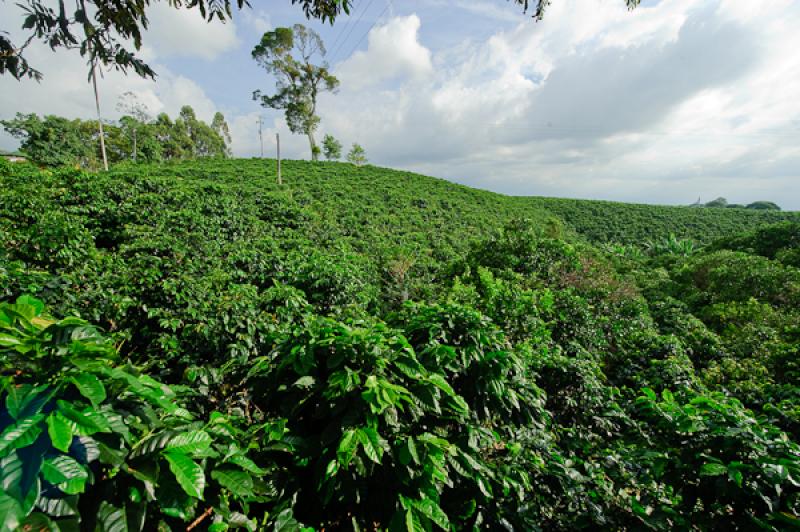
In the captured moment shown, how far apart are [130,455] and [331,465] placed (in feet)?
2.87

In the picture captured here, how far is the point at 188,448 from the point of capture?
1.32 meters

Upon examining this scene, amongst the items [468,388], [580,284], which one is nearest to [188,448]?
[468,388]

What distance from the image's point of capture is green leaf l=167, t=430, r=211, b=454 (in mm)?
1305

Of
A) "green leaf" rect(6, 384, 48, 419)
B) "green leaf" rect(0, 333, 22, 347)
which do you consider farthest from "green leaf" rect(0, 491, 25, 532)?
"green leaf" rect(0, 333, 22, 347)

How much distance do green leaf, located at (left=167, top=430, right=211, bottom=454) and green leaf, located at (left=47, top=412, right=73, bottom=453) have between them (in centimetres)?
33

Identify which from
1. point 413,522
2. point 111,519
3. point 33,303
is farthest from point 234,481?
point 33,303

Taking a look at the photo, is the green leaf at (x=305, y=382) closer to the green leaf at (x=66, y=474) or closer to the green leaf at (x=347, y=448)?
the green leaf at (x=347, y=448)

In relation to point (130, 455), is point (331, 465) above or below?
below

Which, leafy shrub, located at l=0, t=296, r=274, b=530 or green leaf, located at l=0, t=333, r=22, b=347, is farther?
green leaf, located at l=0, t=333, r=22, b=347

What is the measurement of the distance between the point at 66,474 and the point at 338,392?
1.15 m

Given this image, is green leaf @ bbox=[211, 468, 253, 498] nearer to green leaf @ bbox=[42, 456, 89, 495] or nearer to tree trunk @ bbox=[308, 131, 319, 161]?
green leaf @ bbox=[42, 456, 89, 495]

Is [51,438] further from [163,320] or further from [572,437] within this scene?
[572,437]

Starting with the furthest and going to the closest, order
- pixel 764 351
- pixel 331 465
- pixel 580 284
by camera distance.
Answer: pixel 580 284, pixel 764 351, pixel 331 465

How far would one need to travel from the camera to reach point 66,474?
1037mm
